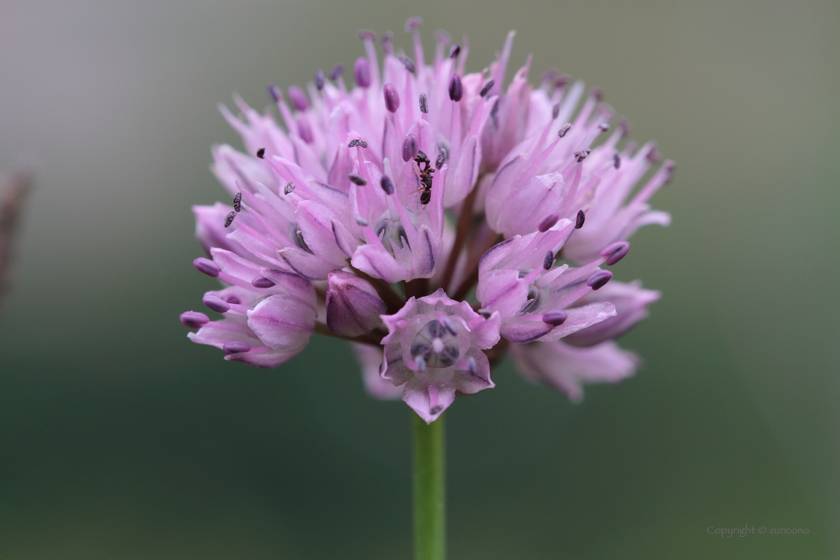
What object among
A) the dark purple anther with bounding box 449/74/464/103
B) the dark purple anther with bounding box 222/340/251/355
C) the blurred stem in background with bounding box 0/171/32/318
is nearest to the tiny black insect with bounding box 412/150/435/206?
the dark purple anther with bounding box 449/74/464/103

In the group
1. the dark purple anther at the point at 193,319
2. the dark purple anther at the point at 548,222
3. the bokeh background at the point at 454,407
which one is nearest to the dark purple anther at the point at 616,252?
the dark purple anther at the point at 548,222

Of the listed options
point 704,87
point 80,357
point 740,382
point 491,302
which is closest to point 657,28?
point 704,87

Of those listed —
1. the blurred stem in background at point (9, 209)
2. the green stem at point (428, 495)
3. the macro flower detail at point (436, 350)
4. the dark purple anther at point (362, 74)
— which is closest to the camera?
the blurred stem in background at point (9, 209)

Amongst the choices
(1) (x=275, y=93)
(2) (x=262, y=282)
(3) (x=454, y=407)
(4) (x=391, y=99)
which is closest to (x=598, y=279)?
(4) (x=391, y=99)

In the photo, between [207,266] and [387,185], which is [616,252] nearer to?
[387,185]

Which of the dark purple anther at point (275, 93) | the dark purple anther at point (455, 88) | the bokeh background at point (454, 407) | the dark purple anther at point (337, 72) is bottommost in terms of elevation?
the bokeh background at point (454, 407)

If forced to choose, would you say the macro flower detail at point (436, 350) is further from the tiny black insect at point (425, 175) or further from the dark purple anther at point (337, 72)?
the dark purple anther at point (337, 72)

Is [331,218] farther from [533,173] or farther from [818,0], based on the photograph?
[818,0]

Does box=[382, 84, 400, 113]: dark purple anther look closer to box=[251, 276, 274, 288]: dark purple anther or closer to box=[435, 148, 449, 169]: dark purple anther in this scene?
box=[435, 148, 449, 169]: dark purple anther
